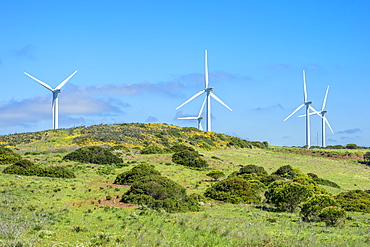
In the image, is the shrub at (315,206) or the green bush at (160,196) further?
the green bush at (160,196)

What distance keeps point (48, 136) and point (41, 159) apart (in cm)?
3173

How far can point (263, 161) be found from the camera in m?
81.1

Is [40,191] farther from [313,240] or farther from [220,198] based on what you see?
[313,240]

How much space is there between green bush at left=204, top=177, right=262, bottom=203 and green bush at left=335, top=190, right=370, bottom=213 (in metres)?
7.29

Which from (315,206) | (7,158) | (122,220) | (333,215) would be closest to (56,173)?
(7,158)

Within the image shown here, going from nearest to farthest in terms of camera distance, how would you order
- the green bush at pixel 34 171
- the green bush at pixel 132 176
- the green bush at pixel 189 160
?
the green bush at pixel 132 176 < the green bush at pixel 34 171 < the green bush at pixel 189 160

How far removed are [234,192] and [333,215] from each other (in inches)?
496

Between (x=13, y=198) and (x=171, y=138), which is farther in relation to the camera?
(x=171, y=138)

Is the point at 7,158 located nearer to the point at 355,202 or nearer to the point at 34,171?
the point at 34,171

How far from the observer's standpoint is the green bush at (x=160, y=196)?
29938mm

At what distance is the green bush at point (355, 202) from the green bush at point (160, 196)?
44.6 feet

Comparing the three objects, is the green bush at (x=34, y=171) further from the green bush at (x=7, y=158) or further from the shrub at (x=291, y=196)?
the shrub at (x=291, y=196)

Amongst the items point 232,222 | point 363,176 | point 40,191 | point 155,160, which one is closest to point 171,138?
point 155,160

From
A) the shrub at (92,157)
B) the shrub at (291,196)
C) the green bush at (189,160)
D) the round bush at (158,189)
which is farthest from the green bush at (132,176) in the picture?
the green bush at (189,160)
